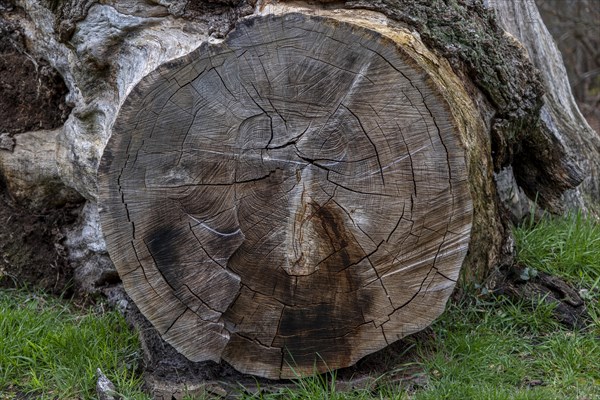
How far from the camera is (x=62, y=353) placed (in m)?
3.35

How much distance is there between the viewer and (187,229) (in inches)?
114

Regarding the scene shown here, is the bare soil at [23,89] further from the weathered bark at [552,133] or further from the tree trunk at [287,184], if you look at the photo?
the weathered bark at [552,133]

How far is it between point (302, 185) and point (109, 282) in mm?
1589

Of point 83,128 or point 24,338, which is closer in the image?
point 24,338

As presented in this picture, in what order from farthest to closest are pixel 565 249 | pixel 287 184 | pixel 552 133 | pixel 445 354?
pixel 552 133, pixel 565 249, pixel 445 354, pixel 287 184

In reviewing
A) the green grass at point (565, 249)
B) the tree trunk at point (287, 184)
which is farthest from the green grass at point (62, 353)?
the green grass at point (565, 249)

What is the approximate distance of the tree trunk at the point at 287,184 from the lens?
274 cm

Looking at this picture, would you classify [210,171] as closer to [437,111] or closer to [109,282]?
[437,111]

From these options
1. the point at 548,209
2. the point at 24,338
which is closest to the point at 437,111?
the point at 548,209

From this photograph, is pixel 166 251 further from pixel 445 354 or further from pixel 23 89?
pixel 23 89

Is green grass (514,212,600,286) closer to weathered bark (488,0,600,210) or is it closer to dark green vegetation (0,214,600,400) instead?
dark green vegetation (0,214,600,400)

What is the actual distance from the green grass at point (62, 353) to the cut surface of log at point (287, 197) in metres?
0.46

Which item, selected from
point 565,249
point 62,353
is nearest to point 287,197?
point 62,353

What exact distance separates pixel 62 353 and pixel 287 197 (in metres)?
1.34
